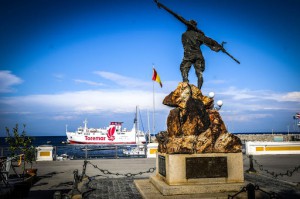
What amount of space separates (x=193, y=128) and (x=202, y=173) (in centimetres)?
127

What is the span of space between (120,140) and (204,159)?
229 feet

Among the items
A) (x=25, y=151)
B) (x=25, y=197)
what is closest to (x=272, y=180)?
(x=25, y=197)

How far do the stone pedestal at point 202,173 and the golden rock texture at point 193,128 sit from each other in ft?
0.63

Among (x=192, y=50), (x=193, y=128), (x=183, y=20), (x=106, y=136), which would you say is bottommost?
(x=106, y=136)

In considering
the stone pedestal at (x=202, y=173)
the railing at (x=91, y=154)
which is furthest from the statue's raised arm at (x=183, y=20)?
the railing at (x=91, y=154)

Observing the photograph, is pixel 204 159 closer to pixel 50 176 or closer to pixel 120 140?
pixel 50 176

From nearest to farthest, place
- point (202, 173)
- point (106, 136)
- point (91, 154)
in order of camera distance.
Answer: point (202, 173) < point (91, 154) < point (106, 136)

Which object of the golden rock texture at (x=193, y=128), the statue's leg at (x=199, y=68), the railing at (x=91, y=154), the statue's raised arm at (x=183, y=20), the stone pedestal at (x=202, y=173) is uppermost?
the statue's raised arm at (x=183, y=20)

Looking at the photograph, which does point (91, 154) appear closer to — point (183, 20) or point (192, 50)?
point (192, 50)

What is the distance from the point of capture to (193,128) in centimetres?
775

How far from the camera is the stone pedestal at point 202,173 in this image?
716 cm

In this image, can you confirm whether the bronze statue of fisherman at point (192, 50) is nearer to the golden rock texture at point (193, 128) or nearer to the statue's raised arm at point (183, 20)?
the statue's raised arm at point (183, 20)

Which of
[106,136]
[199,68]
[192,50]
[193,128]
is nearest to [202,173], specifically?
[193,128]

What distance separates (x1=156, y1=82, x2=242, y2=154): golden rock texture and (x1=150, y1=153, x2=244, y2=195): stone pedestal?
19 centimetres
